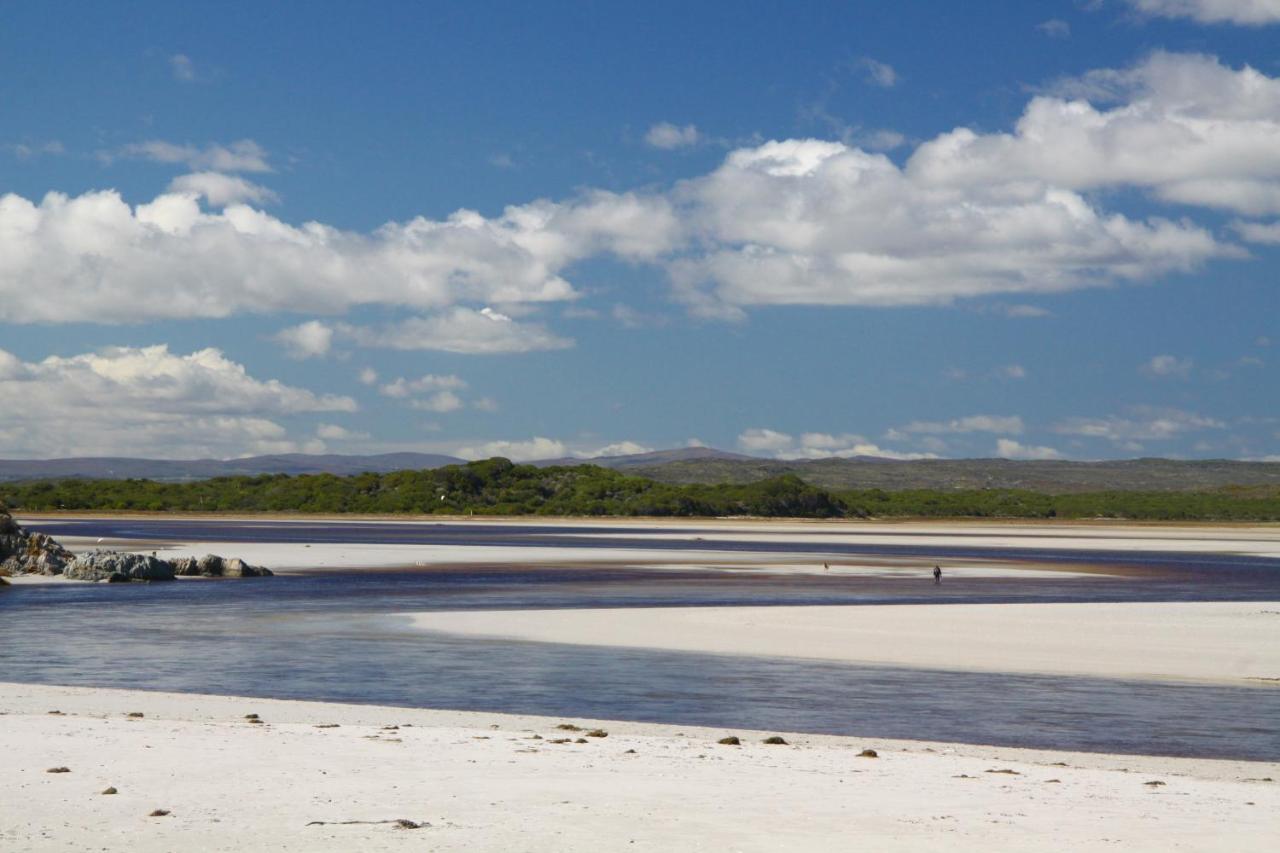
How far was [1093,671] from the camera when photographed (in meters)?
26.2

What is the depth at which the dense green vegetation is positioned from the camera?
6166 inches

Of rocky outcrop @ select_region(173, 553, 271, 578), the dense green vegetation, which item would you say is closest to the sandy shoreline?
rocky outcrop @ select_region(173, 553, 271, 578)

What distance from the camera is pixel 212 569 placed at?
52.3m

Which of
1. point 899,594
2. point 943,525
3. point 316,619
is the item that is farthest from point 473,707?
point 943,525

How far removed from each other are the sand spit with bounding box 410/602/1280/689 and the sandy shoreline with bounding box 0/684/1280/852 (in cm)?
1000


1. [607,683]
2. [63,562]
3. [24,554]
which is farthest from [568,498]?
[607,683]

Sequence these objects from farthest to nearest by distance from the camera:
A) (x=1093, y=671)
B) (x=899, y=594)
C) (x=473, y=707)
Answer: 1. (x=899, y=594)
2. (x=1093, y=671)
3. (x=473, y=707)

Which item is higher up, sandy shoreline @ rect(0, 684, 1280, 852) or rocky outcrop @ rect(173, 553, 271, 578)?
sandy shoreline @ rect(0, 684, 1280, 852)

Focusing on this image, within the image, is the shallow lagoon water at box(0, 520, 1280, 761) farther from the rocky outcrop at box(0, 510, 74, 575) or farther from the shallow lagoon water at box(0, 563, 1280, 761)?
the rocky outcrop at box(0, 510, 74, 575)

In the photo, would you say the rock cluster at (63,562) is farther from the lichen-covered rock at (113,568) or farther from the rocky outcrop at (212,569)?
the rocky outcrop at (212,569)

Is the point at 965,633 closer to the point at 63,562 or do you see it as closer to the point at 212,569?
the point at 212,569

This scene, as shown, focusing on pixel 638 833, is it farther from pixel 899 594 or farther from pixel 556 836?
pixel 899 594

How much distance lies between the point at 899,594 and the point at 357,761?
3085 cm

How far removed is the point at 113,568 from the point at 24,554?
3.15 metres
